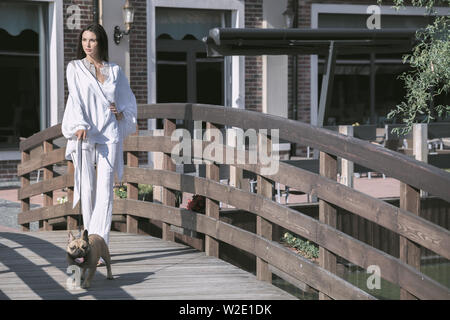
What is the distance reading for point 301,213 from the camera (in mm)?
5789

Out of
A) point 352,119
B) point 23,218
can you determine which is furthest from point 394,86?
point 23,218

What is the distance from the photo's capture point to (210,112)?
6.81 meters

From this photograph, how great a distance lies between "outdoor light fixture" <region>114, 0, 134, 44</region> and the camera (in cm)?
1565

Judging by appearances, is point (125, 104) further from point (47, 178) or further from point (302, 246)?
point (302, 246)

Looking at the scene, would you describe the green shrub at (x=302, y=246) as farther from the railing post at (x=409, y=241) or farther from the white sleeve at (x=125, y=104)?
the railing post at (x=409, y=241)

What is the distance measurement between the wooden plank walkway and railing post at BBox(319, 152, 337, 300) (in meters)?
0.33

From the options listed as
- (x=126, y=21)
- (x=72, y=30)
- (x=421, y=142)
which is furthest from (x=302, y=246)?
(x=72, y=30)

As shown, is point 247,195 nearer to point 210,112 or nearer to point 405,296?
point 210,112

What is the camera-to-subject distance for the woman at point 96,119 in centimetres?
622

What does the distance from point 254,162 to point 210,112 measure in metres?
0.76

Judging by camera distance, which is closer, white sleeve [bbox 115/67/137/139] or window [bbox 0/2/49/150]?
white sleeve [bbox 115/67/137/139]

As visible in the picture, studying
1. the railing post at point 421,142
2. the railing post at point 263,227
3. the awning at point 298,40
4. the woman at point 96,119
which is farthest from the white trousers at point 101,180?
the awning at point 298,40

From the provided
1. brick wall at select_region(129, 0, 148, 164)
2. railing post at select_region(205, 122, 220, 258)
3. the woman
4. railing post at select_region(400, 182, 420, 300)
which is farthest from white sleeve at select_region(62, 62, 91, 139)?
brick wall at select_region(129, 0, 148, 164)

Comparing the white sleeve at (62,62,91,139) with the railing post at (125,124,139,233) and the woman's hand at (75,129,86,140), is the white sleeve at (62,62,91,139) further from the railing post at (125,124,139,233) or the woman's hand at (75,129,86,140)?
the railing post at (125,124,139,233)
